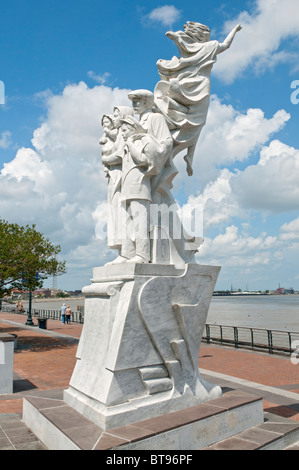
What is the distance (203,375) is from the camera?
412 inches

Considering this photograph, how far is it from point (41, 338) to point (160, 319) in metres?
15.0

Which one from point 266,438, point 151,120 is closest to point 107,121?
point 151,120

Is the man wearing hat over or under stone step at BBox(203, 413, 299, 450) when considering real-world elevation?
over

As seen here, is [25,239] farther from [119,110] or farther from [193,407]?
[193,407]

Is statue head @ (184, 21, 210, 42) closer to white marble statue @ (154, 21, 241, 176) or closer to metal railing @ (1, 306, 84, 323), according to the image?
white marble statue @ (154, 21, 241, 176)

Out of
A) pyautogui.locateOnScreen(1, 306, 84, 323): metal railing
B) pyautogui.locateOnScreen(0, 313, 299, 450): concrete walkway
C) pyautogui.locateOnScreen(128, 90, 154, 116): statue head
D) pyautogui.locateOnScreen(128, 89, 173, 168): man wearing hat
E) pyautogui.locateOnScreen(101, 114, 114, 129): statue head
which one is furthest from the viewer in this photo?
pyautogui.locateOnScreen(1, 306, 84, 323): metal railing

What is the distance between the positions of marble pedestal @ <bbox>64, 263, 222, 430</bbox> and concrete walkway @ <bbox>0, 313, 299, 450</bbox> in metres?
1.16

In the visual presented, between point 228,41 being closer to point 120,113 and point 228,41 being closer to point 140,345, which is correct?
point 120,113

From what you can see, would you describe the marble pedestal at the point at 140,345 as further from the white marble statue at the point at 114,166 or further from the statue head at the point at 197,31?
the statue head at the point at 197,31

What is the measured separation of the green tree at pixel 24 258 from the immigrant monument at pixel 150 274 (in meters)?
9.90

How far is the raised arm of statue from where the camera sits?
276 inches

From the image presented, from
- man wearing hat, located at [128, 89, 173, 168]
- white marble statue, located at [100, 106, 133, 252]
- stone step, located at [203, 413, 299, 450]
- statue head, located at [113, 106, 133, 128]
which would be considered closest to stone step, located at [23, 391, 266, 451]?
stone step, located at [203, 413, 299, 450]

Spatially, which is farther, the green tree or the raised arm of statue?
the green tree

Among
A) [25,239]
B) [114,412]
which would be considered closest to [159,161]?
[114,412]
